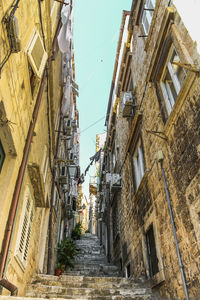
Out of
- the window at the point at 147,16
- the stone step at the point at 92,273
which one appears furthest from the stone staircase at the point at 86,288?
the window at the point at 147,16

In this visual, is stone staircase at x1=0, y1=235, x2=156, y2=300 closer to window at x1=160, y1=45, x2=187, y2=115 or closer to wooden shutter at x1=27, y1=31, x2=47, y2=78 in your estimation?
window at x1=160, y1=45, x2=187, y2=115

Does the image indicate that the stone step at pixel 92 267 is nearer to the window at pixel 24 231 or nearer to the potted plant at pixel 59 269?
the potted plant at pixel 59 269

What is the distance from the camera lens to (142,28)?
31.0 feet

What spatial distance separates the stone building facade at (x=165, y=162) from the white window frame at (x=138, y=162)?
4 centimetres

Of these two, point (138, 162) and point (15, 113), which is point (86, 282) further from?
point (15, 113)

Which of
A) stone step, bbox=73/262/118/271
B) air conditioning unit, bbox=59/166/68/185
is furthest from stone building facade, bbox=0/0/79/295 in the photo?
air conditioning unit, bbox=59/166/68/185

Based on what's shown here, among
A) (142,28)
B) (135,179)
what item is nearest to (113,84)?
(142,28)

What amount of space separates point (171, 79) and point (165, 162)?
2325 millimetres

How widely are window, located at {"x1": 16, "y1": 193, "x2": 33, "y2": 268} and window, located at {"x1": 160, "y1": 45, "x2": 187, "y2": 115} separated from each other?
167 inches

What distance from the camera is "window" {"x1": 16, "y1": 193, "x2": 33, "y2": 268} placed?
515cm

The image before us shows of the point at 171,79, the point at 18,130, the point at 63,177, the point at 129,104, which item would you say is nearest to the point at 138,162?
the point at 129,104

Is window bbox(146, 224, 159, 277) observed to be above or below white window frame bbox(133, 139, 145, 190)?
below

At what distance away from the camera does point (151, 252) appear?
6527 mm

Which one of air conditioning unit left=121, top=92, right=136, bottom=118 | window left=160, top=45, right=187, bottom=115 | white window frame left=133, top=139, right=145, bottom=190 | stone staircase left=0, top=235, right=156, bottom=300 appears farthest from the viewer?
air conditioning unit left=121, top=92, right=136, bottom=118
